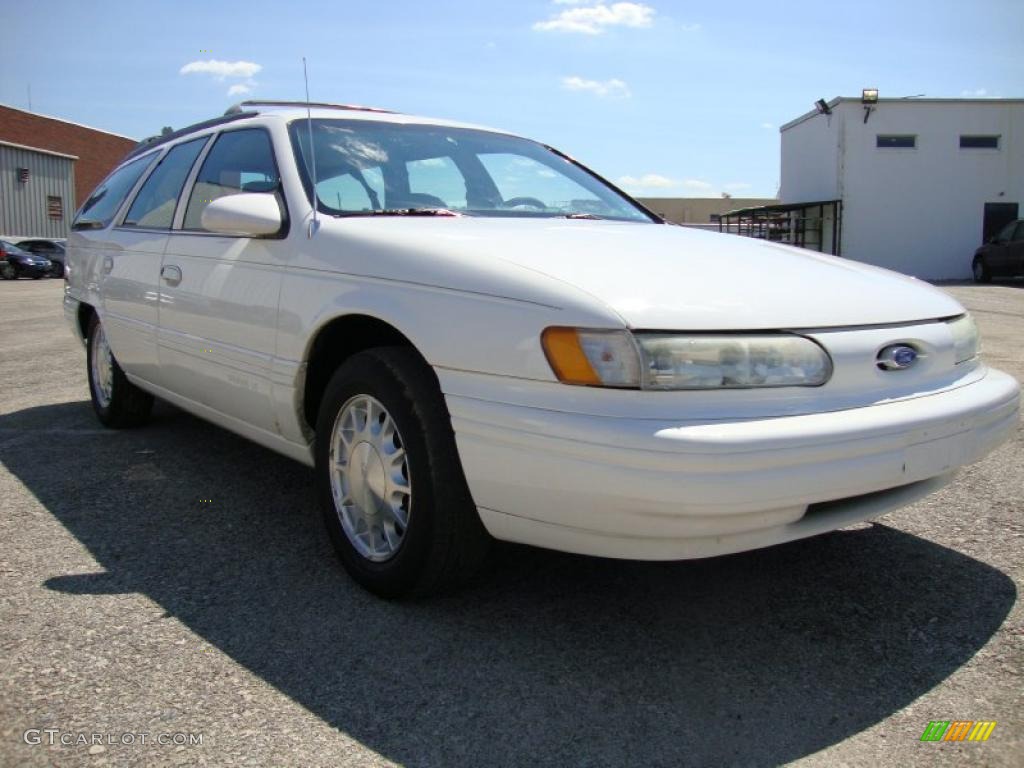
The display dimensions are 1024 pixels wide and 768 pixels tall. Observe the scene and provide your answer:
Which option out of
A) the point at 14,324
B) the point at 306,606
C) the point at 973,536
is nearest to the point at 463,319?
the point at 306,606

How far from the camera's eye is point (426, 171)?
11.8 ft

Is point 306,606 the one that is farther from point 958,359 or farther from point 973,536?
point 973,536

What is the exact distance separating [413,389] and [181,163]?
2.45 meters

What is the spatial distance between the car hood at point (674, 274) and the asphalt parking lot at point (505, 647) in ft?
2.93

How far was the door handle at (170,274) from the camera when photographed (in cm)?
386

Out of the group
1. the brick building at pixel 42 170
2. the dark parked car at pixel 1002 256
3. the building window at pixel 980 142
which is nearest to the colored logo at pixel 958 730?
the dark parked car at pixel 1002 256

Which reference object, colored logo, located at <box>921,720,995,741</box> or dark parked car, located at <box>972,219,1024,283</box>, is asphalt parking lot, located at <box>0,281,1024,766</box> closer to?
colored logo, located at <box>921,720,995,741</box>

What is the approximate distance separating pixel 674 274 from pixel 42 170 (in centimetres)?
3862

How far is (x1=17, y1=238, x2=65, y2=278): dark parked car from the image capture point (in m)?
29.8

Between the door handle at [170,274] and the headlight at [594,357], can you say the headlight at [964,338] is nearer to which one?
the headlight at [594,357]

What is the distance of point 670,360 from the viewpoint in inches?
87.4

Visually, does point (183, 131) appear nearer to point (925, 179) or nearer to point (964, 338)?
point (964, 338)

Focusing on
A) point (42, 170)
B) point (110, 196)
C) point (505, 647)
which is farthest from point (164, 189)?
point (42, 170)

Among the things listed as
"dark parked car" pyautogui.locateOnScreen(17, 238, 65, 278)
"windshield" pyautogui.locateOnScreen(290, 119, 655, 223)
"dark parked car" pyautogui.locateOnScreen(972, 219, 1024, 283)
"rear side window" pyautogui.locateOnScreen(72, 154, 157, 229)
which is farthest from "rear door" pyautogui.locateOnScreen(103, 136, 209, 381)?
"dark parked car" pyautogui.locateOnScreen(17, 238, 65, 278)
